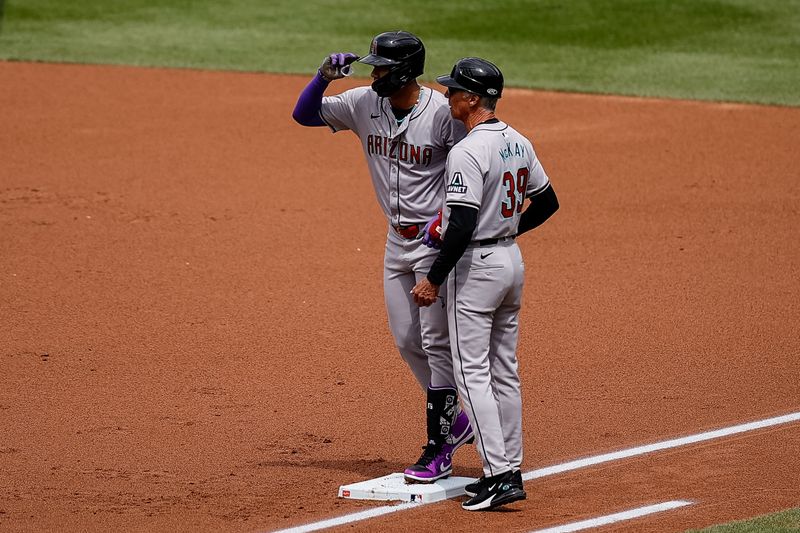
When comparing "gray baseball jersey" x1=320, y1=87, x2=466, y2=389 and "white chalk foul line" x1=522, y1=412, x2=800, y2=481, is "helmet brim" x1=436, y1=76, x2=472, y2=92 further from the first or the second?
"white chalk foul line" x1=522, y1=412, x2=800, y2=481

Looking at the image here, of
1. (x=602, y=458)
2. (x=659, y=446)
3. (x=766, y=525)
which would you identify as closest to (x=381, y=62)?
(x=602, y=458)

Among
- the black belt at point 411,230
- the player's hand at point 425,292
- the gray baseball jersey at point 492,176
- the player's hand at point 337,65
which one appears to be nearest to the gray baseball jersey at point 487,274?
the gray baseball jersey at point 492,176

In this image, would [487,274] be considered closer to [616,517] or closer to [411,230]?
[411,230]

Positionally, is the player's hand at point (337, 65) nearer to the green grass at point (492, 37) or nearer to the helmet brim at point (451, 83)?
the helmet brim at point (451, 83)

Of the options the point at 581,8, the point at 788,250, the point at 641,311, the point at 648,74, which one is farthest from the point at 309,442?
the point at 581,8

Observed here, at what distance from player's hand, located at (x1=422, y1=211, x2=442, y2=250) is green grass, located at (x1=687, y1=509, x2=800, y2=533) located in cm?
162

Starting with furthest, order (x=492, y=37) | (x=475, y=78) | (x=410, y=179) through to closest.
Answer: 1. (x=492, y=37)
2. (x=410, y=179)
3. (x=475, y=78)

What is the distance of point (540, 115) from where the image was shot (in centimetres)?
1412

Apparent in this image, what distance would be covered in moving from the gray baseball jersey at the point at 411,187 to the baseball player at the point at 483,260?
0.65 ft

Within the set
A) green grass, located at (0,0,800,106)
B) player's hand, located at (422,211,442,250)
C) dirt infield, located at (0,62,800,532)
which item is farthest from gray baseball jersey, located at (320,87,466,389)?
green grass, located at (0,0,800,106)

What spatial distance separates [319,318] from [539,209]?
3023 mm

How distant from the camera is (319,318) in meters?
8.47

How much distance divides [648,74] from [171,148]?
6487 millimetres

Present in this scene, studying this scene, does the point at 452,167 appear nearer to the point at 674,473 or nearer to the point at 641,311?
the point at 674,473
